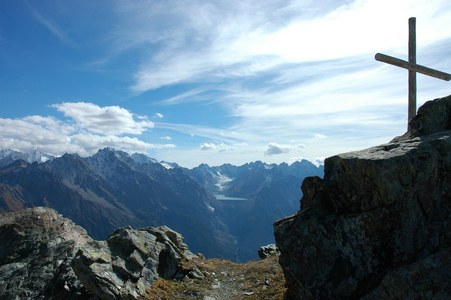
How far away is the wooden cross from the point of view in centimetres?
2223

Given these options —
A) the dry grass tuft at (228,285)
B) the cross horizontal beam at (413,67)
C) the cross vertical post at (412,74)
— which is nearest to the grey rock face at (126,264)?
the dry grass tuft at (228,285)

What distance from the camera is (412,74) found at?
73.4ft

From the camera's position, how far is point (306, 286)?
16312 millimetres

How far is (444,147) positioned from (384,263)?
5.87 metres

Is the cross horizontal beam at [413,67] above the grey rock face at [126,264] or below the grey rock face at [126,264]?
above

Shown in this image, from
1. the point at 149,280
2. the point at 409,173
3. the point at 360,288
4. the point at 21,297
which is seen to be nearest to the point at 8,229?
the point at 21,297

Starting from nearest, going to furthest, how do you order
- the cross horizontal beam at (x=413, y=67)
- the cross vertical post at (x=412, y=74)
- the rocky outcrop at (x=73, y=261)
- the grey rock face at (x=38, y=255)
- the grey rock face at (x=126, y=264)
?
1. the cross horizontal beam at (x=413, y=67)
2. the cross vertical post at (x=412, y=74)
3. the grey rock face at (x=126, y=264)
4. the rocky outcrop at (x=73, y=261)
5. the grey rock face at (x=38, y=255)

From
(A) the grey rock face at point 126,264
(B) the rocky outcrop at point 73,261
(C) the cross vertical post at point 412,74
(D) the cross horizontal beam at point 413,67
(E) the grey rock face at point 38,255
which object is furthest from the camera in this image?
(E) the grey rock face at point 38,255

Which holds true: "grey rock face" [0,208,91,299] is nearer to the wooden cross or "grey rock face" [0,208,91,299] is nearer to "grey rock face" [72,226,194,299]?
"grey rock face" [72,226,194,299]

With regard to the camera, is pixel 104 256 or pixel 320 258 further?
pixel 104 256

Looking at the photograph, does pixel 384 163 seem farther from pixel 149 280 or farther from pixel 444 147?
pixel 149 280

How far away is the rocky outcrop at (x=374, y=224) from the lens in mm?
15539

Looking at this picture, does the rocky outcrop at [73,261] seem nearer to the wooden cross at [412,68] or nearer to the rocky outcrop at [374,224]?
the rocky outcrop at [374,224]

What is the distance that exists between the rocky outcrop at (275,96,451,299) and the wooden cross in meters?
5.21
